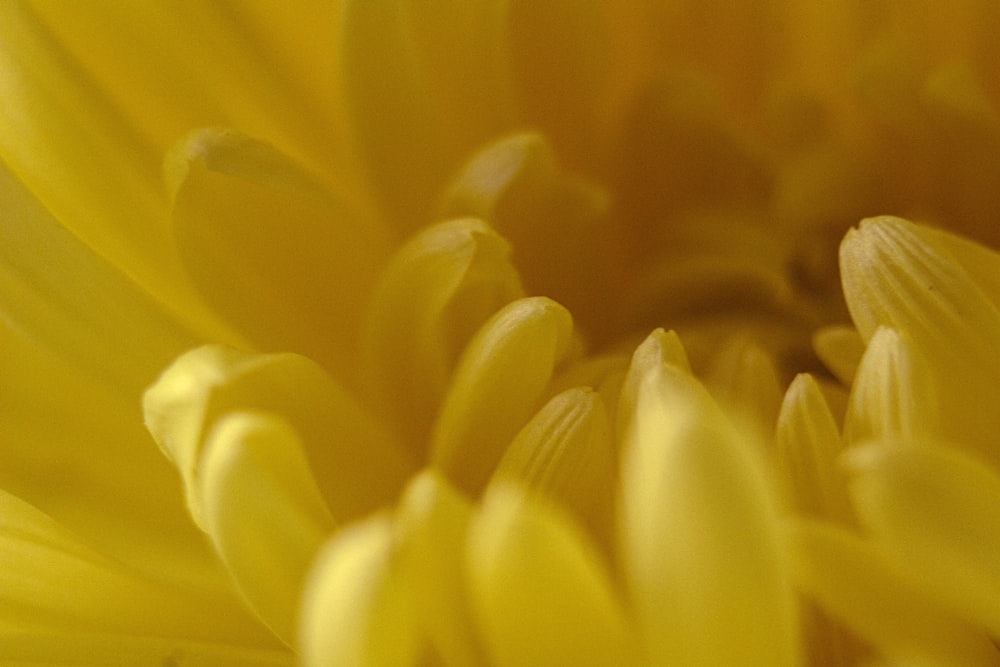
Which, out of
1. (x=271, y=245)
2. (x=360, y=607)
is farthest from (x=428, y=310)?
(x=360, y=607)

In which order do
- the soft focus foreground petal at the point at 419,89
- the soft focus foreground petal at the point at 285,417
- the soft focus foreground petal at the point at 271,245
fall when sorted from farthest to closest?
the soft focus foreground petal at the point at 419,89 < the soft focus foreground petal at the point at 271,245 < the soft focus foreground petal at the point at 285,417

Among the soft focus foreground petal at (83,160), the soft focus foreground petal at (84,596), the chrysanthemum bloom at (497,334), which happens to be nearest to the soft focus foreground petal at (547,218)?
the chrysanthemum bloom at (497,334)

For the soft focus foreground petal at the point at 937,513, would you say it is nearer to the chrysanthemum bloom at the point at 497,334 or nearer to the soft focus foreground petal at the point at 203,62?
the chrysanthemum bloom at the point at 497,334

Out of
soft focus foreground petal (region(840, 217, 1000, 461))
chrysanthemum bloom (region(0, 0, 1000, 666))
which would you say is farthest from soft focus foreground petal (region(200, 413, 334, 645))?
soft focus foreground petal (region(840, 217, 1000, 461))

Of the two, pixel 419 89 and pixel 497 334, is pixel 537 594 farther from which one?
pixel 419 89

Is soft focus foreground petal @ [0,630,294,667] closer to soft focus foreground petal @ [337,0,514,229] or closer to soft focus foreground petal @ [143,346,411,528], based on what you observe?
soft focus foreground petal @ [143,346,411,528]

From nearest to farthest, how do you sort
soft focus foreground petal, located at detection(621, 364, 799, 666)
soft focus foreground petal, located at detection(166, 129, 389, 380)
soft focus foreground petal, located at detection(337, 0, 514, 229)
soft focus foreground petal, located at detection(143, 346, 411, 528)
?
soft focus foreground petal, located at detection(621, 364, 799, 666) → soft focus foreground petal, located at detection(143, 346, 411, 528) → soft focus foreground petal, located at detection(166, 129, 389, 380) → soft focus foreground petal, located at detection(337, 0, 514, 229)
